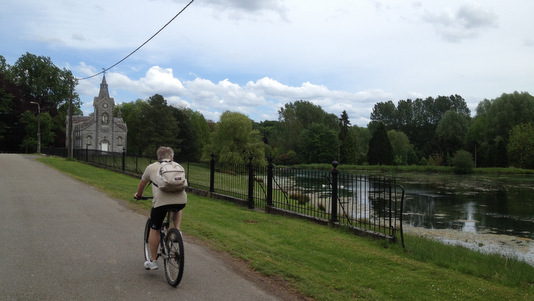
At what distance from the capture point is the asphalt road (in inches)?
180

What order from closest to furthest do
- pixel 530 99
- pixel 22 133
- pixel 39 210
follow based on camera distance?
pixel 39 210 < pixel 22 133 < pixel 530 99

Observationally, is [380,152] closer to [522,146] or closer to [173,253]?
[522,146]

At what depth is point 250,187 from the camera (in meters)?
13.1

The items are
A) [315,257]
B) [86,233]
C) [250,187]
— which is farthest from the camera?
[250,187]

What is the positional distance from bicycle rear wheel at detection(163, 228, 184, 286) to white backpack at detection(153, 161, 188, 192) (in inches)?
19.3

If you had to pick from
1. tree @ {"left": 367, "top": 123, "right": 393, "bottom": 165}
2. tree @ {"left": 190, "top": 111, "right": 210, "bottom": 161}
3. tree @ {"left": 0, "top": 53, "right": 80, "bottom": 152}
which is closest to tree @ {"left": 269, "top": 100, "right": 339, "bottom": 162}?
tree @ {"left": 367, "top": 123, "right": 393, "bottom": 165}

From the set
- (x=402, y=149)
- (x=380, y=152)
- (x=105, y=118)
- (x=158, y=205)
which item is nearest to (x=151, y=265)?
(x=158, y=205)

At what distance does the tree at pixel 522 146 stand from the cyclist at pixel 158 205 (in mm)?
68796

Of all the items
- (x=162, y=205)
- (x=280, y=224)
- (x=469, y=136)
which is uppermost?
(x=469, y=136)

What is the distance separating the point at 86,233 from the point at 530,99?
80.9 m

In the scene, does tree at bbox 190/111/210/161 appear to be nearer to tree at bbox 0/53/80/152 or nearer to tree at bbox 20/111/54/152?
tree at bbox 0/53/80/152

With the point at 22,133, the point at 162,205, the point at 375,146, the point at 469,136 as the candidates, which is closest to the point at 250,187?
the point at 162,205

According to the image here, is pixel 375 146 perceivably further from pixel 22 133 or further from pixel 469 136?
pixel 22 133

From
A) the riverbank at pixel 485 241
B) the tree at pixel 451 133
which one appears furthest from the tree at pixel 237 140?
the tree at pixel 451 133
